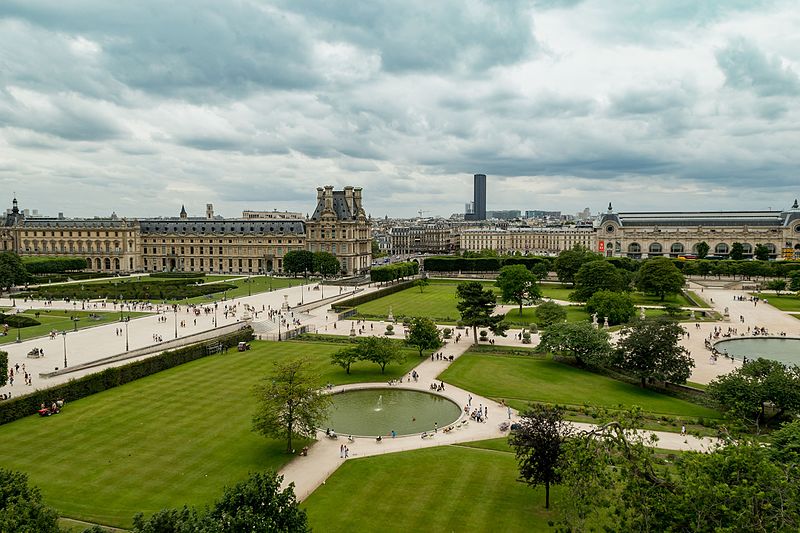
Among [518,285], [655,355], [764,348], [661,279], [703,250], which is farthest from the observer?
[703,250]

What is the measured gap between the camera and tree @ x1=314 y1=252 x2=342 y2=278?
11944cm

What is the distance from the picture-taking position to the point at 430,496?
1059 inches

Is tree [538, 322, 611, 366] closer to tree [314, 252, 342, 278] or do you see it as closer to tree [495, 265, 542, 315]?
tree [495, 265, 542, 315]

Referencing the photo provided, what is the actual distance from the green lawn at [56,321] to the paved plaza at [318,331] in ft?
8.78

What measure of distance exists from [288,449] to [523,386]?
66.9 ft

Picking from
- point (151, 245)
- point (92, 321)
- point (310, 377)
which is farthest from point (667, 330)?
point (151, 245)

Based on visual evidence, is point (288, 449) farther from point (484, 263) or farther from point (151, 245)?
point (151, 245)

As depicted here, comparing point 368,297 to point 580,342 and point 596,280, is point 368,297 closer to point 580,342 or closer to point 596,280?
point 596,280

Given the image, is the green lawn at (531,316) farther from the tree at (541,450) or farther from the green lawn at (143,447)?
the tree at (541,450)

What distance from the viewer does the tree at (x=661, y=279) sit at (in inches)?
3647

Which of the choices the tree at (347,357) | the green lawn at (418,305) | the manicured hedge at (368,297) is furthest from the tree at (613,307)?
the tree at (347,357)

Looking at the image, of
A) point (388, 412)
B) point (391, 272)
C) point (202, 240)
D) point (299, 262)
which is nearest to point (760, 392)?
point (388, 412)

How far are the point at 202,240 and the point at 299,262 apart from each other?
3330cm

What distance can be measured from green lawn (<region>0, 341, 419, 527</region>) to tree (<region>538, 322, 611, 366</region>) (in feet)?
57.9
